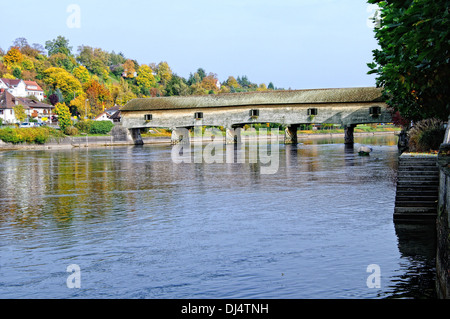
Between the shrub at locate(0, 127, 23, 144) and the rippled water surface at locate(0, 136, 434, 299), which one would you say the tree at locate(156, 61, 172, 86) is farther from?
the rippled water surface at locate(0, 136, 434, 299)

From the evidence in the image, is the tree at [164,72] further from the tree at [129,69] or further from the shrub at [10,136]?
the shrub at [10,136]

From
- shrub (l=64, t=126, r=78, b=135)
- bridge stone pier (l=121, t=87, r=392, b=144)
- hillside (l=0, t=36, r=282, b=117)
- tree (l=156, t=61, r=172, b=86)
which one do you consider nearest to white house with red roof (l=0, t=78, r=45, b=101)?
hillside (l=0, t=36, r=282, b=117)

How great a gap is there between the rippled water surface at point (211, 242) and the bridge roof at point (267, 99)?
38.4m

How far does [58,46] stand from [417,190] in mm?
178865

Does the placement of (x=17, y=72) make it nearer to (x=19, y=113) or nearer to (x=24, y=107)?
(x=24, y=107)

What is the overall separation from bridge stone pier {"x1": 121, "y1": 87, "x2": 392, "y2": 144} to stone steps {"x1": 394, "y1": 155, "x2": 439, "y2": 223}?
4726cm

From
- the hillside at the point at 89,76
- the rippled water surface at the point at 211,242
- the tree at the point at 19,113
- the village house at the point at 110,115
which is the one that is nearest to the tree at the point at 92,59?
the hillside at the point at 89,76

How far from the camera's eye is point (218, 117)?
2645 inches

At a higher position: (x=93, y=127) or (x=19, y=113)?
(x=19, y=113)

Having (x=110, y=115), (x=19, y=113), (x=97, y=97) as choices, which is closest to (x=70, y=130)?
(x=19, y=113)

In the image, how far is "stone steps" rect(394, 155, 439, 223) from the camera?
13.5 metres

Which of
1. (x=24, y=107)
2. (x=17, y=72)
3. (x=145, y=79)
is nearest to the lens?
(x=24, y=107)

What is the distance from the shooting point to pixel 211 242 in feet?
42.2
